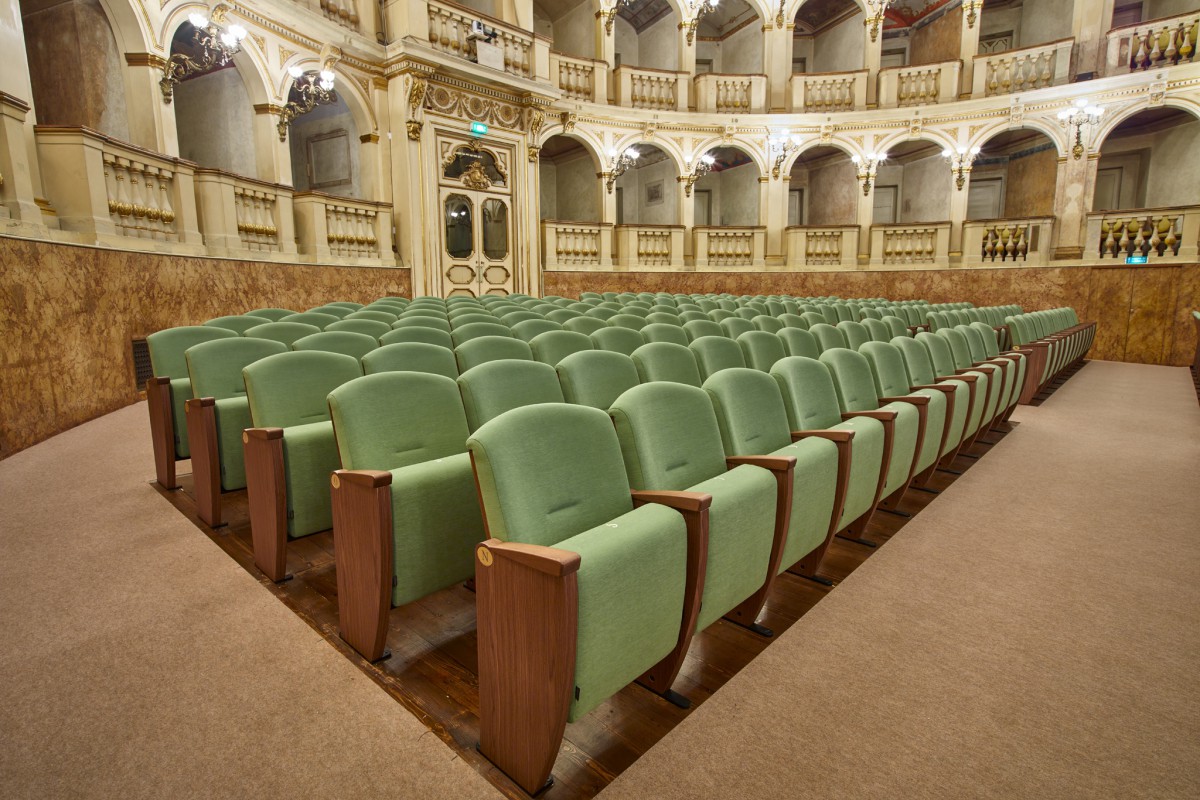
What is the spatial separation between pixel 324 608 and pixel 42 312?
3.20 metres

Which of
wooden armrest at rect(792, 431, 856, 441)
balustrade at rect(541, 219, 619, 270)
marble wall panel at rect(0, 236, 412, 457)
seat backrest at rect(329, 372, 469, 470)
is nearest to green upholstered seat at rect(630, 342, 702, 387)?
wooden armrest at rect(792, 431, 856, 441)

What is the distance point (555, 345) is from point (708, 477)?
4.85 feet

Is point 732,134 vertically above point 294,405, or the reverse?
point 732,134

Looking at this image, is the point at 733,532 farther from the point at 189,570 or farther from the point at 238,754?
the point at 189,570

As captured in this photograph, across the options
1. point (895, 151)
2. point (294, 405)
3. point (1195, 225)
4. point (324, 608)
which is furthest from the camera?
point (895, 151)

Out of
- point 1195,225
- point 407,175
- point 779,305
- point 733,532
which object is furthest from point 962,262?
point 733,532

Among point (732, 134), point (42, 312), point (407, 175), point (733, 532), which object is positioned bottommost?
point (733, 532)

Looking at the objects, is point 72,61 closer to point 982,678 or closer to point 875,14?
point 982,678

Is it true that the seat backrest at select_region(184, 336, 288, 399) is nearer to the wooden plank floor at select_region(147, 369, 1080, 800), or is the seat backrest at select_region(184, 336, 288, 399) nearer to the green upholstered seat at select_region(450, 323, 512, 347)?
the wooden plank floor at select_region(147, 369, 1080, 800)

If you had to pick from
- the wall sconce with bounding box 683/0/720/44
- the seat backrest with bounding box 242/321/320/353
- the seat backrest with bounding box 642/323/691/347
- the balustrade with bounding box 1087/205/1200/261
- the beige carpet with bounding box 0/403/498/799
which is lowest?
the beige carpet with bounding box 0/403/498/799

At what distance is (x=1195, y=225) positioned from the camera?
8.32 metres

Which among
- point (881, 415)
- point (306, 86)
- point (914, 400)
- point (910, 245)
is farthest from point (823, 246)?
point (881, 415)

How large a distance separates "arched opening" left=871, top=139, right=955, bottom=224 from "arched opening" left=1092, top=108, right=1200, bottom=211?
8.38 ft

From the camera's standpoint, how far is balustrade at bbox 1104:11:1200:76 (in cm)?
870
